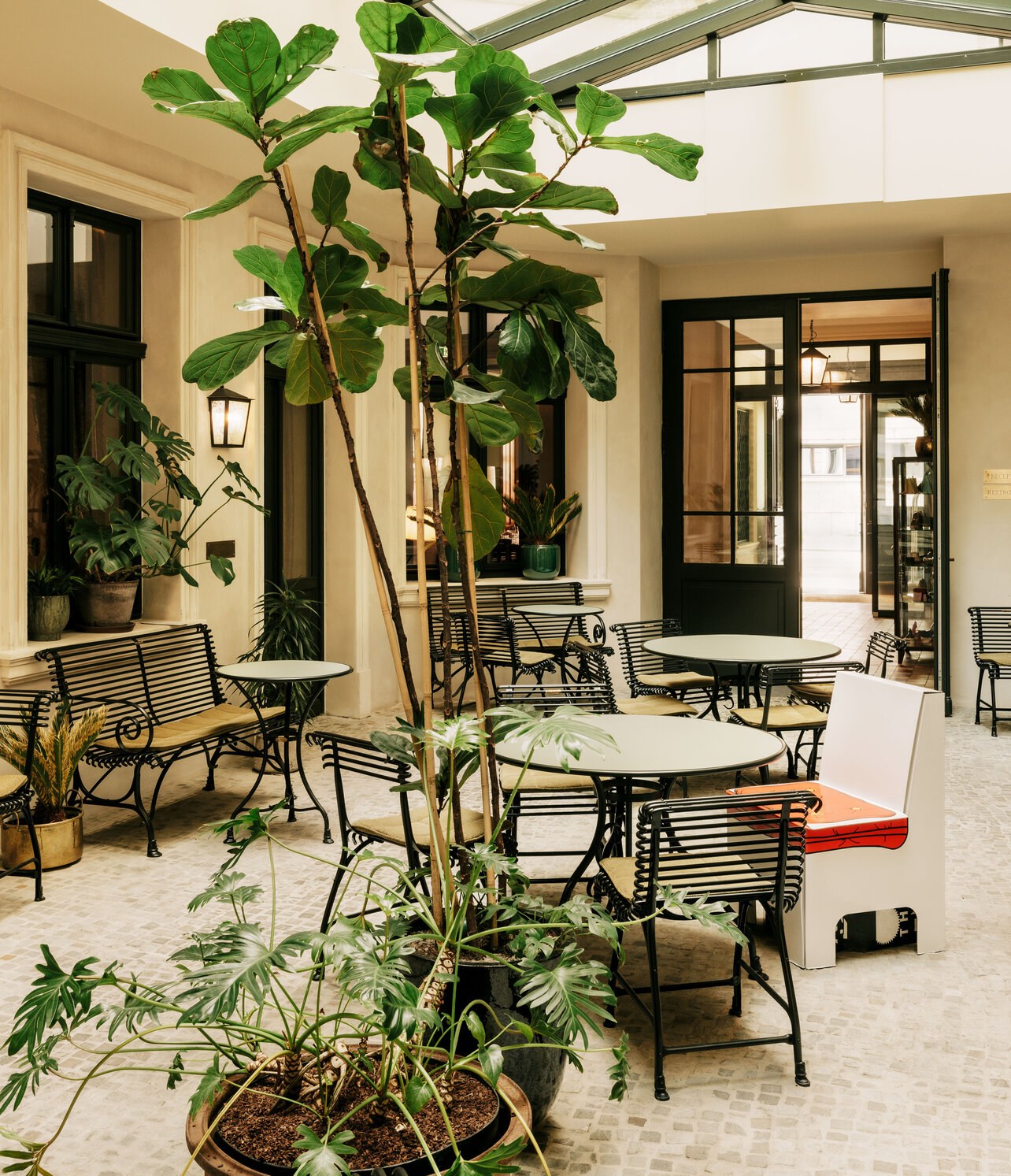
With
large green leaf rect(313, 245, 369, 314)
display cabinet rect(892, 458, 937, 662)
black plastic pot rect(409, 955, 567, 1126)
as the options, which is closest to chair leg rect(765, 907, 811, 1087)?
black plastic pot rect(409, 955, 567, 1126)

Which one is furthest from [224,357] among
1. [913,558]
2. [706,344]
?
[913,558]

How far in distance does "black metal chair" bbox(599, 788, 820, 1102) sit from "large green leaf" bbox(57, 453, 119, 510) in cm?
336

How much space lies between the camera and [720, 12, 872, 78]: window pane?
7453 mm

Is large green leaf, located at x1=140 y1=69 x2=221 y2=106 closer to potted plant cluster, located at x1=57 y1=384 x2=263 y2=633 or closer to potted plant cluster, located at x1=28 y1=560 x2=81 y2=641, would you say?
potted plant cluster, located at x1=57 y1=384 x2=263 y2=633

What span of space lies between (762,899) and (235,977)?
5.91 ft

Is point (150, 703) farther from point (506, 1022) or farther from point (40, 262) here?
point (506, 1022)

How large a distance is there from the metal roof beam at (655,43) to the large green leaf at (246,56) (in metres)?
6.28

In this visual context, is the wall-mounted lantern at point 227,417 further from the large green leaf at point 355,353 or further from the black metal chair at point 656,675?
the large green leaf at point 355,353

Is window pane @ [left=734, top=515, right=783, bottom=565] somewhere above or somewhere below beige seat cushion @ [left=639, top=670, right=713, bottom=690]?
above

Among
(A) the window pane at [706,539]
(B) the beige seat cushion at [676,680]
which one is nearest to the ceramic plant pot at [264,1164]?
(B) the beige seat cushion at [676,680]

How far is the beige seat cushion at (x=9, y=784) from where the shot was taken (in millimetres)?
4234

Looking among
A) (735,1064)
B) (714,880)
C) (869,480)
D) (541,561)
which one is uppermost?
(869,480)

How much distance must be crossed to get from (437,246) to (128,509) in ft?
15.2

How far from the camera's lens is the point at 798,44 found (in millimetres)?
7531
